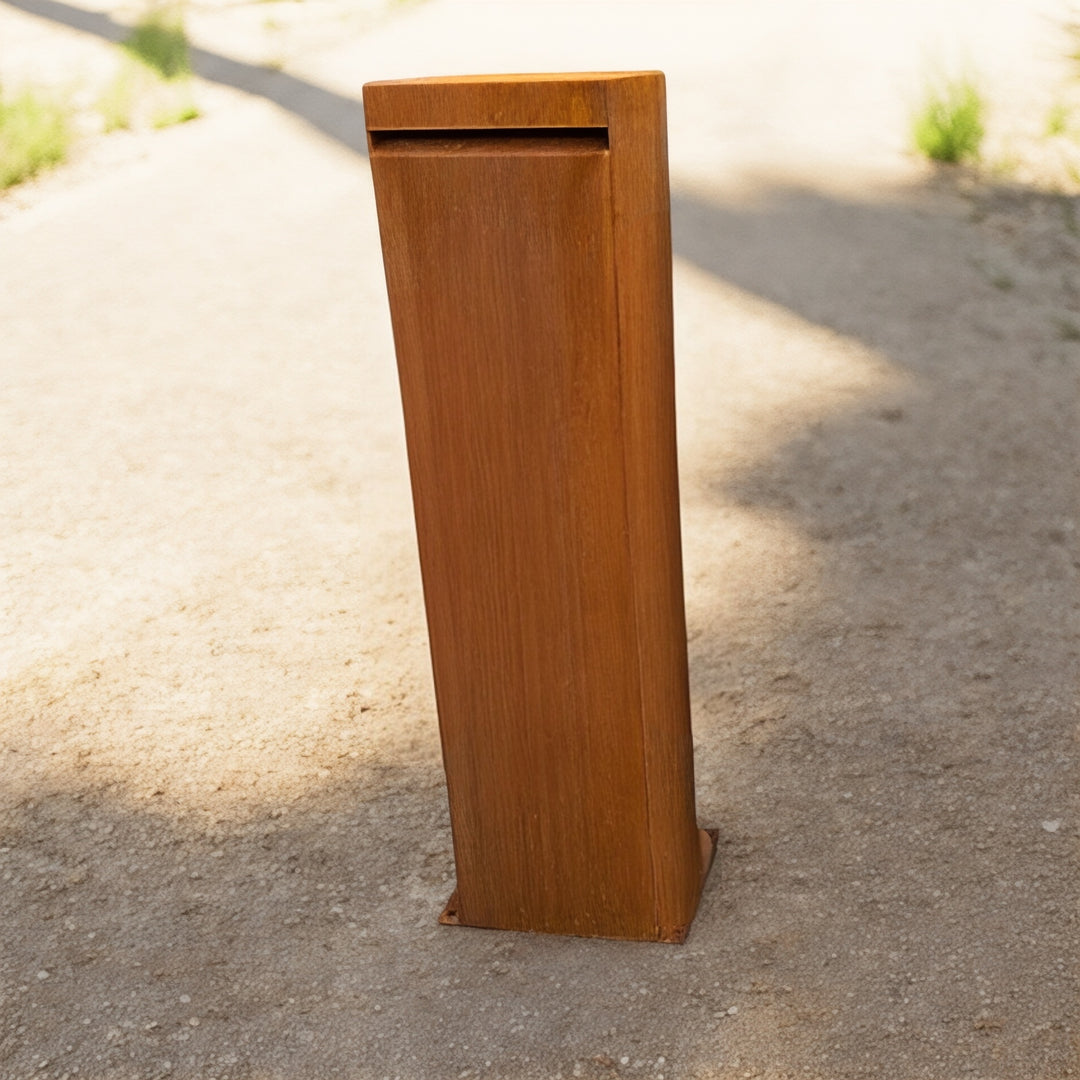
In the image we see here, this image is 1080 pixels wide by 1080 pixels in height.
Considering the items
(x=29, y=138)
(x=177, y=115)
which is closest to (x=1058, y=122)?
(x=177, y=115)

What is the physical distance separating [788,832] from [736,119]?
403 cm

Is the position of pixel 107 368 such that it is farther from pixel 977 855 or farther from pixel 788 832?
pixel 977 855

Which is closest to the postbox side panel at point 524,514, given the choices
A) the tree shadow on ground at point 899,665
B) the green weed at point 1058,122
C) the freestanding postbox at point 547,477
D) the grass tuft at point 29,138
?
the freestanding postbox at point 547,477

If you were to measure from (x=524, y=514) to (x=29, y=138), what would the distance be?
3.88 meters

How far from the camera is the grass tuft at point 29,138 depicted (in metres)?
4.40

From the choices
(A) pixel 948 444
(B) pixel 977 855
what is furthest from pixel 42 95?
(B) pixel 977 855

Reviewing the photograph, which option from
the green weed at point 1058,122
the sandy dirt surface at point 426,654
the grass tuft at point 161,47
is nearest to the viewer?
the sandy dirt surface at point 426,654

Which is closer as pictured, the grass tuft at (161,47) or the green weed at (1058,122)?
the green weed at (1058,122)

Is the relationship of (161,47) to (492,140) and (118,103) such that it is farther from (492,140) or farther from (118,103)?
(492,140)

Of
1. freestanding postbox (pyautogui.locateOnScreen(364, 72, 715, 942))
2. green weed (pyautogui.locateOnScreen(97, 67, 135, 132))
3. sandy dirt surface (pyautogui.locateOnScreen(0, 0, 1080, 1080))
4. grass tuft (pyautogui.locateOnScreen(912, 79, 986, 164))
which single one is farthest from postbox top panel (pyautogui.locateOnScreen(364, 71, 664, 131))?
green weed (pyautogui.locateOnScreen(97, 67, 135, 132))

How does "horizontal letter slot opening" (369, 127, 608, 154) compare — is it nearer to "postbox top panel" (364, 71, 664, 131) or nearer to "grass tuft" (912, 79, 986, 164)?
"postbox top panel" (364, 71, 664, 131)

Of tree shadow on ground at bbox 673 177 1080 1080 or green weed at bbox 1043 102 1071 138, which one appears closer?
tree shadow on ground at bbox 673 177 1080 1080

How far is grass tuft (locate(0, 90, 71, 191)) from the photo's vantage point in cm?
440

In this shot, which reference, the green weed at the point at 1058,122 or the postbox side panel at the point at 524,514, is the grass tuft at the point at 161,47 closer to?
the green weed at the point at 1058,122
